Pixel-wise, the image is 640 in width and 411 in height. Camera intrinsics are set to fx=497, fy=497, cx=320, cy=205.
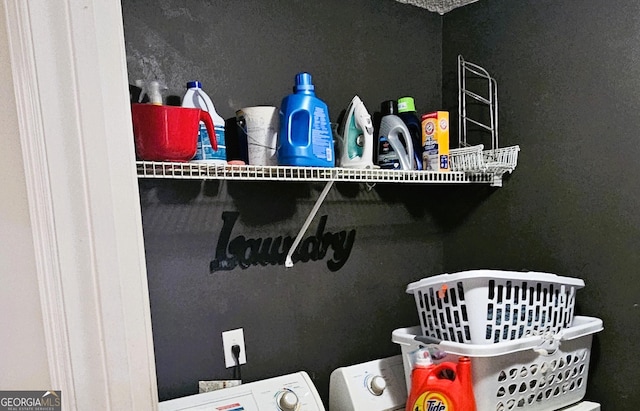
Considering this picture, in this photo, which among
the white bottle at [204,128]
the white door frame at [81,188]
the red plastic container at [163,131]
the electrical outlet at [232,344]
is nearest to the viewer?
the white door frame at [81,188]

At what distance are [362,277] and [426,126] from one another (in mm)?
617

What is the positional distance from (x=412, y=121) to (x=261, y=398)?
1.09m

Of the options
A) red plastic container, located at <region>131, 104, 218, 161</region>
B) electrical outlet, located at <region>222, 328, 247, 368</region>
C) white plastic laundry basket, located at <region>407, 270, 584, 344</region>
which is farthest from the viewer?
electrical outlet, located at <region>222, 328, 247, 368</region>

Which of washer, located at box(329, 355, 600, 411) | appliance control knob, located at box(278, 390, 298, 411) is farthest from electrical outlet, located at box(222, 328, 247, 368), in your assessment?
washer, located at box(329, 355, 600, 411)

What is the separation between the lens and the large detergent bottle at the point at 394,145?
175 centimetres

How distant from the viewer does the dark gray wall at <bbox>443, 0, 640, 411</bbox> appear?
5.29ft

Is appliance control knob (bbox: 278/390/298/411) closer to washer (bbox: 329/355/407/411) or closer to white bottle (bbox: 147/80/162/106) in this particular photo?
washer (bbox: 329/355/407/411)

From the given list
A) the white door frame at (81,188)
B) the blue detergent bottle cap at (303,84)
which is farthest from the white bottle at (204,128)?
the white door frame at (81,188)

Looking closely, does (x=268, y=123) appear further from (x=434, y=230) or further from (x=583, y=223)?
(x=583, y=223)

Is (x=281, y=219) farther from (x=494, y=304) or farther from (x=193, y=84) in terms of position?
(x=494, y=304)

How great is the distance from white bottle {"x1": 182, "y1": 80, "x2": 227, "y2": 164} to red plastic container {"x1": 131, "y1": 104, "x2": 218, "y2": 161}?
9 cm

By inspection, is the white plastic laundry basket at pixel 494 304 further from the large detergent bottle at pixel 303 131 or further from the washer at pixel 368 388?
the large detergent bottle at pixel 303 131

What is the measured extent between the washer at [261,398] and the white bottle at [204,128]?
0.69 m

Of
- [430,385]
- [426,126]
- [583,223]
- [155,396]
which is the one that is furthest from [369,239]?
[155,396]
